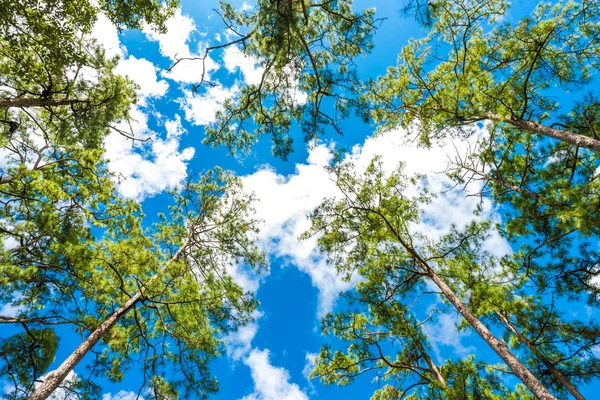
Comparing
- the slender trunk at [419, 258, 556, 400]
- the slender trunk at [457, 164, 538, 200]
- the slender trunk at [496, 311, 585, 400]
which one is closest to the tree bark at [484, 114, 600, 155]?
the slender trunk at [457, 164, 538, 200]

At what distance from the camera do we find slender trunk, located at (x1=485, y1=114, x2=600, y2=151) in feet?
14.9

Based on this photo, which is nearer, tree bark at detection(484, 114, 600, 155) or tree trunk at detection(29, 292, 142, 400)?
tree trunk at detection(29, 292, 142, 400)

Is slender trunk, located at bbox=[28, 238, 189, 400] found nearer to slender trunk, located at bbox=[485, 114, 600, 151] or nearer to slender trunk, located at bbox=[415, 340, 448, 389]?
slender trunk, located at bbox=[415, 340, 448, 389]

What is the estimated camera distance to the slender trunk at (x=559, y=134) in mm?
4537

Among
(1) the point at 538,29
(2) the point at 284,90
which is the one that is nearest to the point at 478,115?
(1) the point at 538,29

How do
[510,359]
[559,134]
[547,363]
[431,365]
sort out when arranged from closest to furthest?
[510,359] → [559,134] → [547,363] → [431,365]

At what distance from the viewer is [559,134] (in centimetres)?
514

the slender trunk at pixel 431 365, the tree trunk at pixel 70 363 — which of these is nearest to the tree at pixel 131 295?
the tree trunk at pixel 70 363

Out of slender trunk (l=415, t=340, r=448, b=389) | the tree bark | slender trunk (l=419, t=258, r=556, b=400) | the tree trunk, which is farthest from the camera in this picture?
slender trunk (l=415, t=340, r=448, b=389)

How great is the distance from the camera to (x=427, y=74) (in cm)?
795

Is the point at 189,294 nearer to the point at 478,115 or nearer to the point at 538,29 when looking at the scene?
the point at 478,115

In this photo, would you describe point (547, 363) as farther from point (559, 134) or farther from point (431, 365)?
point (559, 134)

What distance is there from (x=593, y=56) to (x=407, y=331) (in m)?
7.49

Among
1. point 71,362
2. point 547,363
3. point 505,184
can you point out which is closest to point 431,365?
point 547,363
